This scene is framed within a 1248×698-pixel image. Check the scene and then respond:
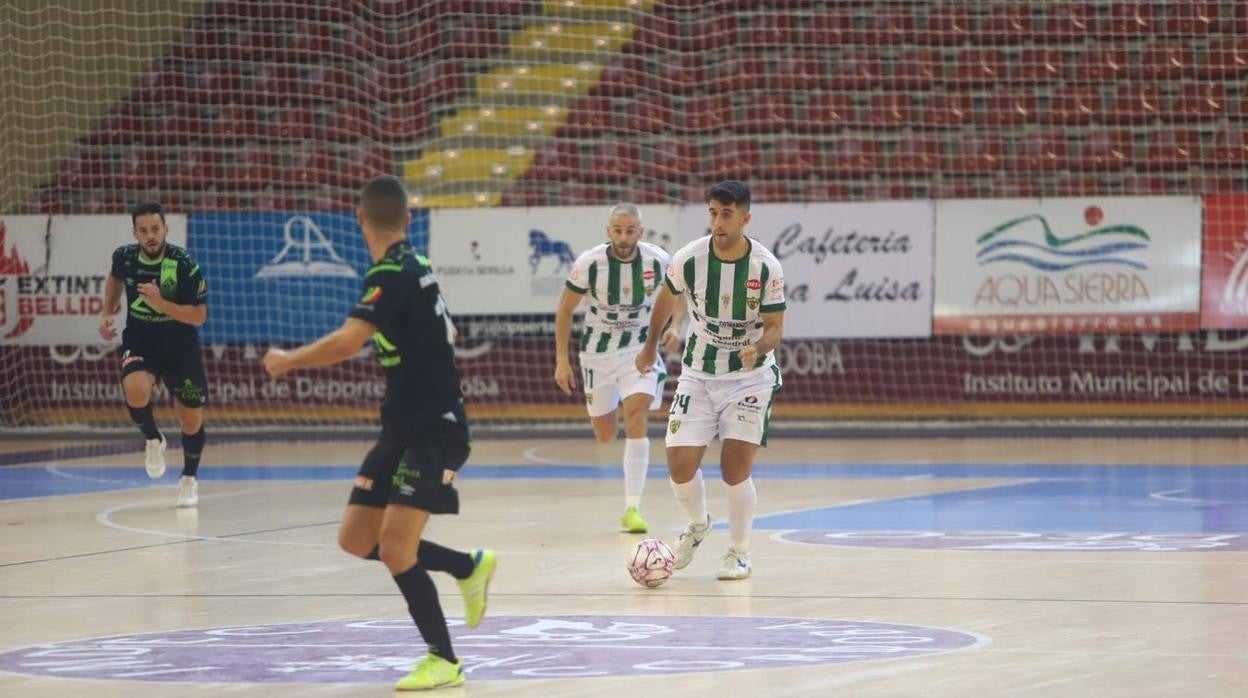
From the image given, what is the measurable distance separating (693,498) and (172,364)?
531cm

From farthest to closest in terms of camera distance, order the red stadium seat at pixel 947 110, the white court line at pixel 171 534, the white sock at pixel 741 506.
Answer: the red stadium seat at pixel 947 110, the white court line at pixel 171 534, the white sock at pixel 741 506

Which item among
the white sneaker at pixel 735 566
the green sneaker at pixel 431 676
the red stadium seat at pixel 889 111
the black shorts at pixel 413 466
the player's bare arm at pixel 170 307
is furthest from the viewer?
the red stadium seat at pixel 889 111

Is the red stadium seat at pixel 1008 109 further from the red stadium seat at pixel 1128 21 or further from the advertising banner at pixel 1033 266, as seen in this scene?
the advertising banner at pixel 1033 266

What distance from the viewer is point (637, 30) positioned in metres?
23.0

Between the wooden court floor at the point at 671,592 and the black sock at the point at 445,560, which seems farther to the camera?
the black sock at the point at 445,560

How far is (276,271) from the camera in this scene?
68.1 feet

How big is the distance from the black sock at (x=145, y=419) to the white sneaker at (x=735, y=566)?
19.1ft

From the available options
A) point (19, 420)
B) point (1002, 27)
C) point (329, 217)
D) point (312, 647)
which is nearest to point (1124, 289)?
point (1002, 27)

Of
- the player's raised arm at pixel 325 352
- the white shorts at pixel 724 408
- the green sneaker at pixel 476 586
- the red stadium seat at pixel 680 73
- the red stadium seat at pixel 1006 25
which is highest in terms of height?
the red stadium seat at pixel 1006 25

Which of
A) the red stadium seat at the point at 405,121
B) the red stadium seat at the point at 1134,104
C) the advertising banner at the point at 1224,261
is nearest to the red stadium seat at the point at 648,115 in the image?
the red stadium seat at the point at 405,121

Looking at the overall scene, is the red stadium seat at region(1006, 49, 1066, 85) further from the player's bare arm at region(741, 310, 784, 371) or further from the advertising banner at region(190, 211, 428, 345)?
the player's bare arm at region(741, 310, 784, 371)

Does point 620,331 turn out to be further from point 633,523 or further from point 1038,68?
point 1038,68

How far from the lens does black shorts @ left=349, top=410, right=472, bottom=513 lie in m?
6.31

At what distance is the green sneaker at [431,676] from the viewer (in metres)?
6.05
